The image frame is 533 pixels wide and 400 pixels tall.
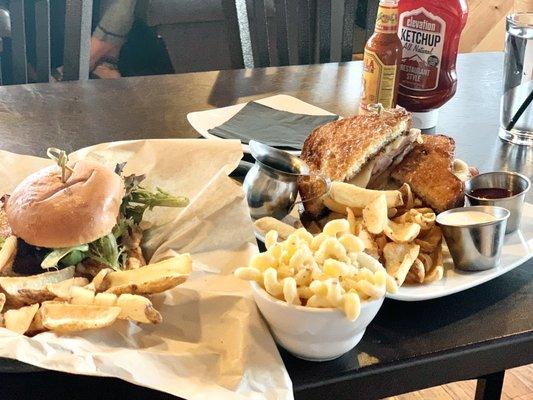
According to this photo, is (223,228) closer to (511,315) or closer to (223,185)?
(223,185)

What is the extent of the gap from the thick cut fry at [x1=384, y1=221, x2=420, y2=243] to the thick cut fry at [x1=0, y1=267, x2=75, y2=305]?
1.43 ft

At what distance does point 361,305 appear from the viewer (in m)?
0.75

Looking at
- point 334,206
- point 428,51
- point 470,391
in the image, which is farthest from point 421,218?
point 470,391

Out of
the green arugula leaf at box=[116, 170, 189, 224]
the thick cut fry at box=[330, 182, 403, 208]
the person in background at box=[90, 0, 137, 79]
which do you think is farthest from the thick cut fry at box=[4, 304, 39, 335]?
the person in background at box=[90, 0, 137, 79]

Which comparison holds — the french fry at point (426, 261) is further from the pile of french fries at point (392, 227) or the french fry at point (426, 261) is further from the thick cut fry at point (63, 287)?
the thick cut fry at point (63, 287)

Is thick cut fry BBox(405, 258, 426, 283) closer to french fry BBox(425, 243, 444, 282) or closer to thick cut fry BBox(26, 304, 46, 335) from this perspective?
french fry BBox(425, 243, 444, 282)

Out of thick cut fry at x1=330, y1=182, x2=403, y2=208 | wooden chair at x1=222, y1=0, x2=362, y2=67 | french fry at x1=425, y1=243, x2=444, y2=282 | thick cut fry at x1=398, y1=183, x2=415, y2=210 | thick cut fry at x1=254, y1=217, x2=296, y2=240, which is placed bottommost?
wooden chair at x1=222, y1=0, x2=362, y2=67

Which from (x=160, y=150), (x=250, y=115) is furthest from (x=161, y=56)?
(x=160, y=150)

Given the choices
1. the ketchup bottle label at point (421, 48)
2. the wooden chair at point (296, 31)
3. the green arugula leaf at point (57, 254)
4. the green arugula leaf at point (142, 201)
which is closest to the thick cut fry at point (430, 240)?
the green arugula leaf at point (142, 201)

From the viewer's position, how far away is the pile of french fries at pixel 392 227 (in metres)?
0.89

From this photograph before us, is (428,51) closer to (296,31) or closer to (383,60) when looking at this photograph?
(383,60)

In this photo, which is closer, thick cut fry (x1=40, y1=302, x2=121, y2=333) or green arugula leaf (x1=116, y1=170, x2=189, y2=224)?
thick cut fry (x1=40, y1=302, x2=121, y2=333)

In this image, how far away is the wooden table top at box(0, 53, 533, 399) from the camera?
79 cm

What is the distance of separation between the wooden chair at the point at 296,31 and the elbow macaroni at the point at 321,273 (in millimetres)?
1371
